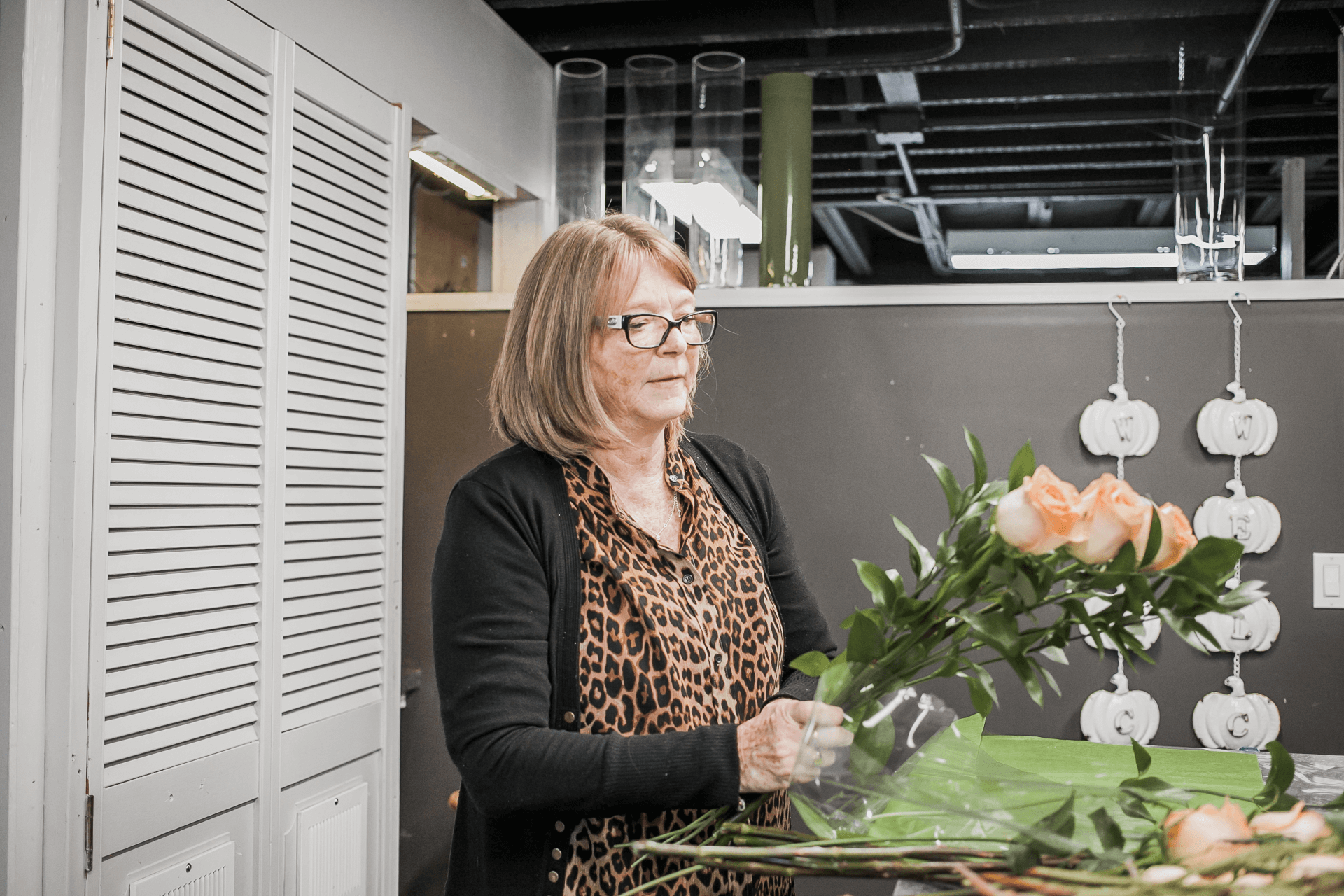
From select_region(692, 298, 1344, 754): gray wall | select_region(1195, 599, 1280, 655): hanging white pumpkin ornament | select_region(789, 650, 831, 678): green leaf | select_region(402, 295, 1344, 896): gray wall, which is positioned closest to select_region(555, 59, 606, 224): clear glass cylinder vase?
select_region(402, 295, 1344, 896): gray wall

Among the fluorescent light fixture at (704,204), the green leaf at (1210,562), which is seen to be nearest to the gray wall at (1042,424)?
the fluorescent light fixture at (704,204)

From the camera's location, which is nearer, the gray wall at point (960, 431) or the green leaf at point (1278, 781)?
the green leaf at point (1278, 781)

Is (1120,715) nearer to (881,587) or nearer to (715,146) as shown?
(715,146)

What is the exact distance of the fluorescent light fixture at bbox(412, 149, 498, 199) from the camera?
2.59 metres

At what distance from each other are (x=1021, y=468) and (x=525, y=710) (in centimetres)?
61

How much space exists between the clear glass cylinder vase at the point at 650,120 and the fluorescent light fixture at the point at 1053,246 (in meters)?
3.86

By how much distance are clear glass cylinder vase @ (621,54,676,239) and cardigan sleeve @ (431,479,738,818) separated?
1746 millimetres

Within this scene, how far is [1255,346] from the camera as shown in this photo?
2.44 metres

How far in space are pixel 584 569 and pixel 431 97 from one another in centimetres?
160

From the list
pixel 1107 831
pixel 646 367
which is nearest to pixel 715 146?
pixel 646 367

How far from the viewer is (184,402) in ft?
5.54

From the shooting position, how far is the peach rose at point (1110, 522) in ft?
2.22

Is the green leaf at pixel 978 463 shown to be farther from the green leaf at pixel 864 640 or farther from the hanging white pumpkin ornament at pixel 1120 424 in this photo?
the hanging white pumpkin ornament at pixel 1120 424

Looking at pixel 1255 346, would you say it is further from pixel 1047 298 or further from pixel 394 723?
→ pixel 394 723
